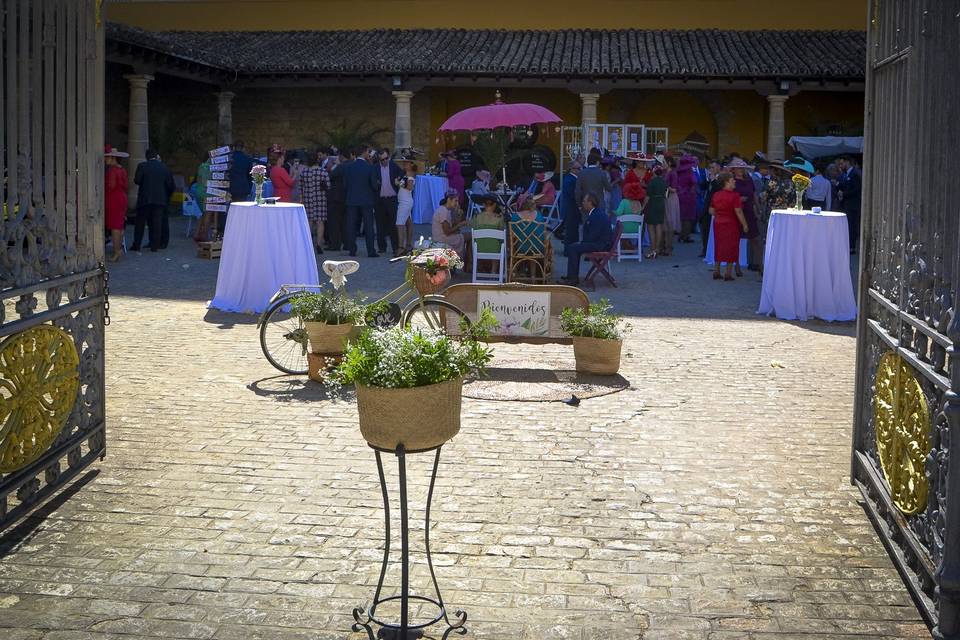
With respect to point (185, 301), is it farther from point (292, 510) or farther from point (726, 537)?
point (726, 537)

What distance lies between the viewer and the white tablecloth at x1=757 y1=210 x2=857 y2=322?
11000 millimetres

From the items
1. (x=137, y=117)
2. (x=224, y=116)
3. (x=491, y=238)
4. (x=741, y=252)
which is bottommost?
(x=741, y=252)

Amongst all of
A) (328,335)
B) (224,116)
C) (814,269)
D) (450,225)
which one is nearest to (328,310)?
(328,335)

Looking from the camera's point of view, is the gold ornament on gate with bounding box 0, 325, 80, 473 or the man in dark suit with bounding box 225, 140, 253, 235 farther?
the man in dark suit with bounding box 225, 140, 253, 235

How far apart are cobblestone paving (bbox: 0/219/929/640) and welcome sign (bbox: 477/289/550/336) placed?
0.77 meters

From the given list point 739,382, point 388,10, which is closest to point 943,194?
point 739,382

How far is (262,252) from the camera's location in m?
10.8

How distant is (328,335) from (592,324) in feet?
6.20

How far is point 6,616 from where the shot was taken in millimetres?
3727

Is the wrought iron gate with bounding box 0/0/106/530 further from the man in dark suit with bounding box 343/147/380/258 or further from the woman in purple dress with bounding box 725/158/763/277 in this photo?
the man in dark suit with bounding box 343/147/380/258

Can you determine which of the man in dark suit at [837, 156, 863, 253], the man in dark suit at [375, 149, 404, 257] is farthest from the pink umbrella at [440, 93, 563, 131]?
the man in dark suit at [837, 156, 863, 253]

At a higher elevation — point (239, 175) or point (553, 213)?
point (239, 175)

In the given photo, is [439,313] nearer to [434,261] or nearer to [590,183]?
[434,261]

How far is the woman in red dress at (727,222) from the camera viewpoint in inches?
530
